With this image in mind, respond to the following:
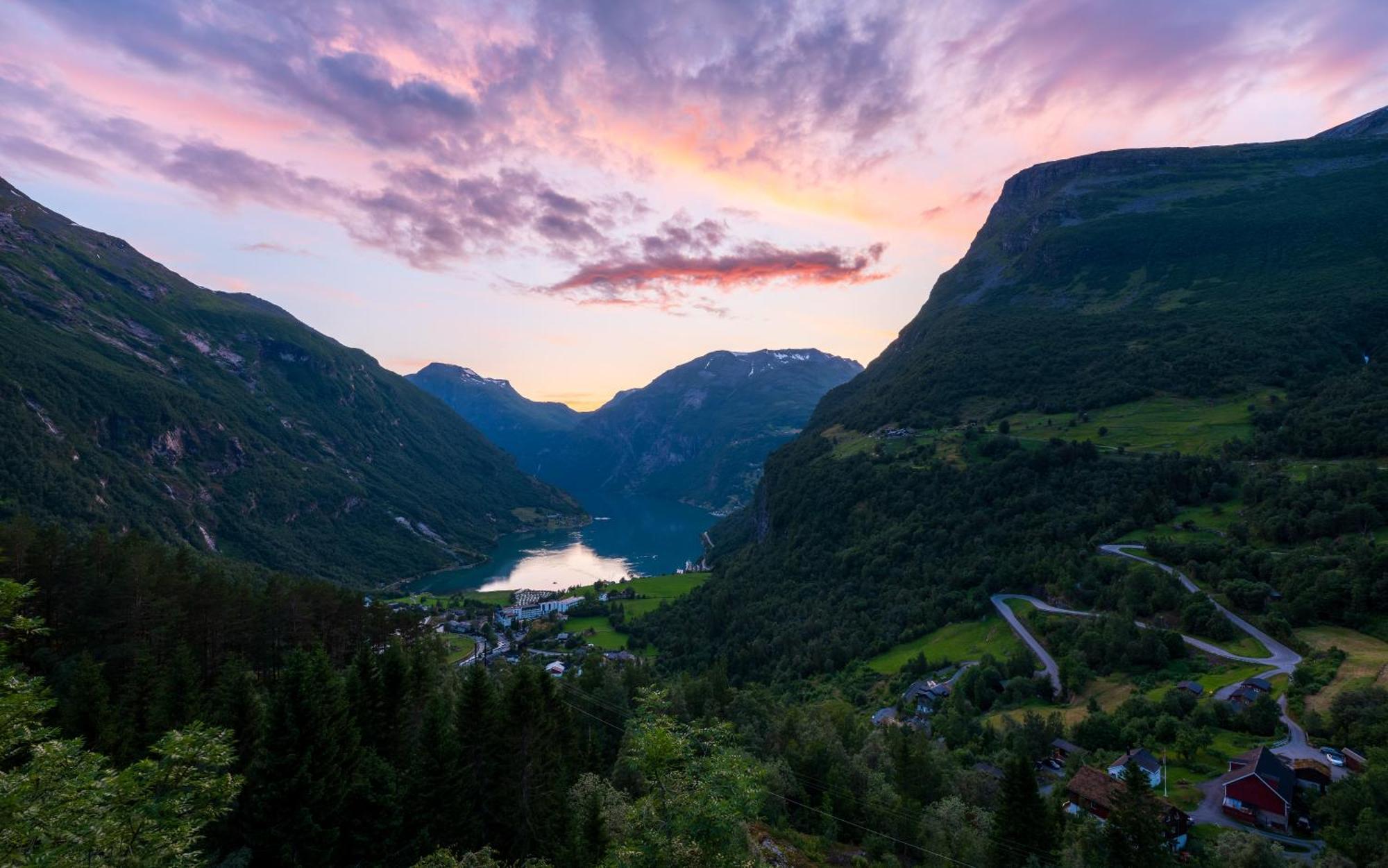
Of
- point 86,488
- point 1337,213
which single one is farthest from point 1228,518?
point 86,488

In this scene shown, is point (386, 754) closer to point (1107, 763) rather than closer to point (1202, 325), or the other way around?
point (1107, 763)

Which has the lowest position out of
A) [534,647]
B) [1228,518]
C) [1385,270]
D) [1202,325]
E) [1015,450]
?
[534,647]

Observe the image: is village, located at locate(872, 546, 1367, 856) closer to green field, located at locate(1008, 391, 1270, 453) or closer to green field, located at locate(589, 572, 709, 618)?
green field, located at locate(1008, 391, 1270, 453)

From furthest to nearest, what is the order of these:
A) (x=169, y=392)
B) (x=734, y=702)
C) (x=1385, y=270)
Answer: (x=169, y=392), (x=1385, y=270), (x=734, y=702)

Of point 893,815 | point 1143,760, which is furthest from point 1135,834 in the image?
point 1143,760

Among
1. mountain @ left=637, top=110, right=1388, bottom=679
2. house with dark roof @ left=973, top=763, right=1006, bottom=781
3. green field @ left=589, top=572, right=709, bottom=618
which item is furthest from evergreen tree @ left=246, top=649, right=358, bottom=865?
green field @ left=589, top=572, right=709, bottom=618

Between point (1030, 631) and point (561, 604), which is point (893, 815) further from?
Answer: point (561, 604)
